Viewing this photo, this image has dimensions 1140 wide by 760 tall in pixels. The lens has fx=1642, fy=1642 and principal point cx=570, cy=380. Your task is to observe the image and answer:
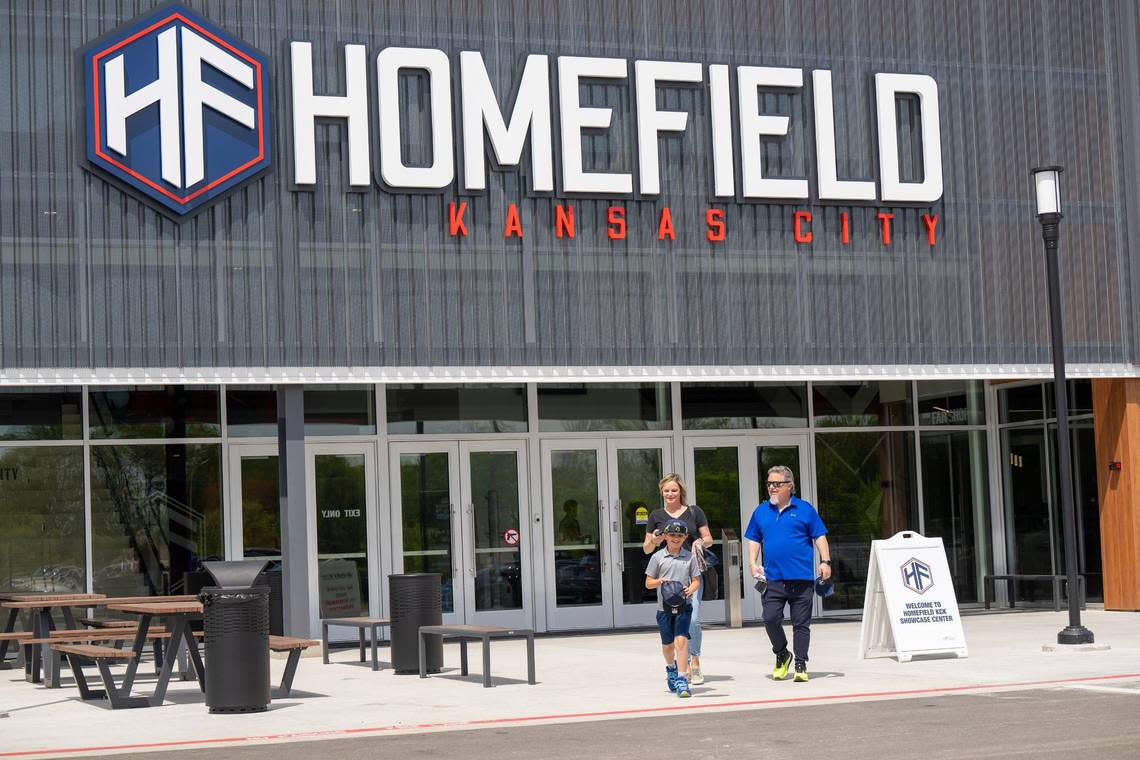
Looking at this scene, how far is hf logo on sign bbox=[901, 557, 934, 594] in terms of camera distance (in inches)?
639

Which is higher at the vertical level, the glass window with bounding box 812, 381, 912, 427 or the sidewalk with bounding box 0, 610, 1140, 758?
the glass window with bounding box 812, 381, 912, 427

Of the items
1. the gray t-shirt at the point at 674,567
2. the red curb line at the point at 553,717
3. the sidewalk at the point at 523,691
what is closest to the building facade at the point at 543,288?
the sidewalk at the point at 523,691

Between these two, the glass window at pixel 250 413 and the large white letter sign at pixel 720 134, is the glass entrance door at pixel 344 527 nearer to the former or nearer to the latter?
the glass window at pixel 250 413

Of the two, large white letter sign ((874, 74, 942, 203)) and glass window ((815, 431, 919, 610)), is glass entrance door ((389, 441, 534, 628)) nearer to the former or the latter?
glass window ((815, 431, 919, 610))

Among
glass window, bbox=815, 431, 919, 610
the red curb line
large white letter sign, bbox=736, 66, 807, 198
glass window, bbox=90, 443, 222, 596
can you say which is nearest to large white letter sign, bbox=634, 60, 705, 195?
large white letter sign, bbox=736, 66, 807, 198

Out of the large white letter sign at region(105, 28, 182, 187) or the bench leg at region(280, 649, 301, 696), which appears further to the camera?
the large white letter sign at region(105, 28, 182, 187)

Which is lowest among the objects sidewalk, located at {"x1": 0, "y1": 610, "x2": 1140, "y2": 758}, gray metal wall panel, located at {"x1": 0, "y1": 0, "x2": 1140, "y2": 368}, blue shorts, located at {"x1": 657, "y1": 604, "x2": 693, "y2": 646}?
sidewalk, located at {"x1": 0, "y1": 610, "x2": 1140, "y2": 758}

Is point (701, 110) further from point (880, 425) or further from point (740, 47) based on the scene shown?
point (880, 425)

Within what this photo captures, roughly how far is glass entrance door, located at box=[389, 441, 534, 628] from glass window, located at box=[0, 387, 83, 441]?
156 inches

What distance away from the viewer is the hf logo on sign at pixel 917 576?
1622 cm

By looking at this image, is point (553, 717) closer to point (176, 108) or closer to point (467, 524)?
point (176, 108)

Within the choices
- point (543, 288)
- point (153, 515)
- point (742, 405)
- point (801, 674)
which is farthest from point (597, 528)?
point (801, 674)

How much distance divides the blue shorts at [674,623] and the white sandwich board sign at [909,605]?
3.45 metres

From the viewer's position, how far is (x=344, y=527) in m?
21.0
